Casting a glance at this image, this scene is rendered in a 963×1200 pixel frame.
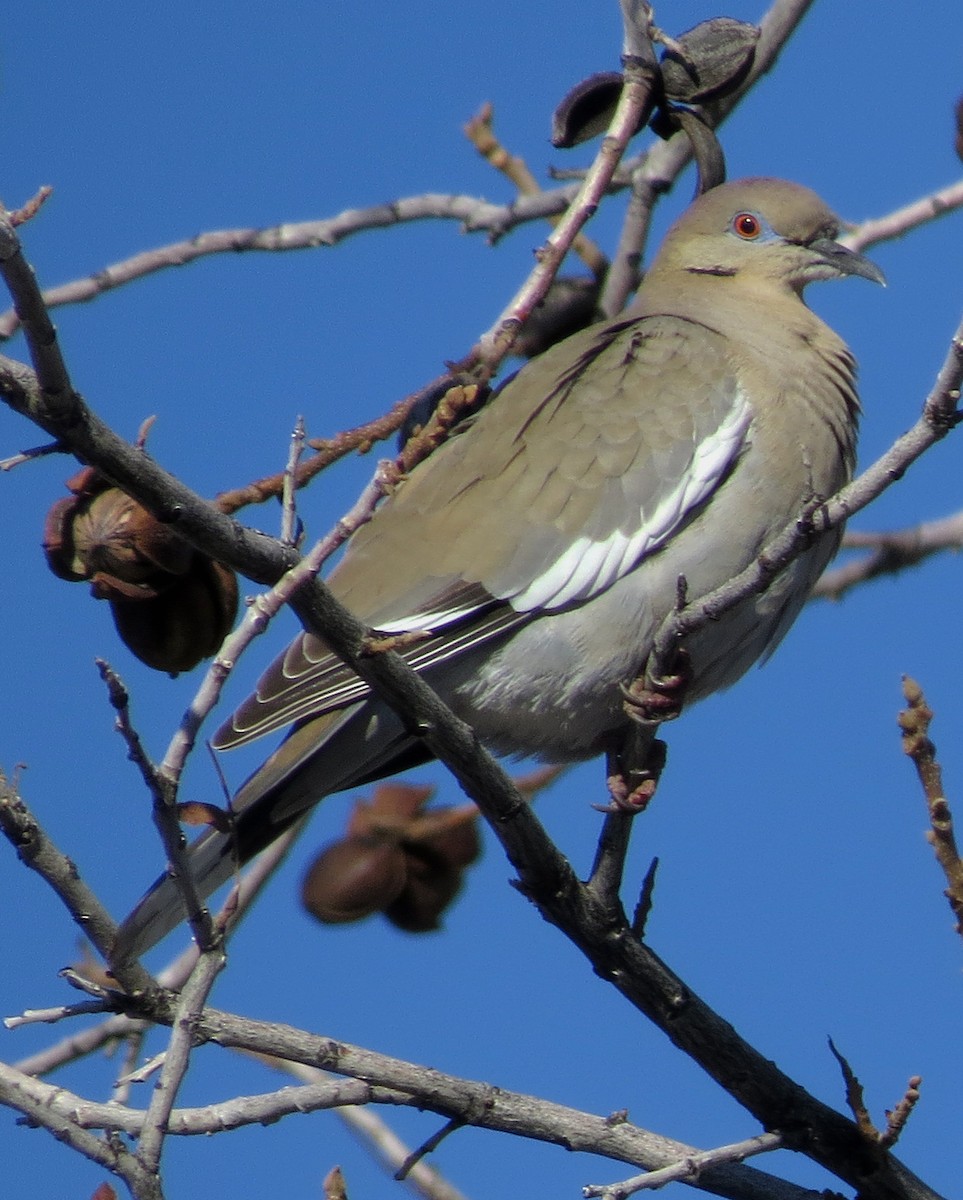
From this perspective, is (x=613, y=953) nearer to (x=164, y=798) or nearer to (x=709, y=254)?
(x=164, y=798)

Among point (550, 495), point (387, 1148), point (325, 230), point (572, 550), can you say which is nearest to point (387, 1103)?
point (387, 1148)

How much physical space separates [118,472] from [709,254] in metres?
2.64

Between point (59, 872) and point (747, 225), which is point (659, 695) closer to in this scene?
point (59, 872)

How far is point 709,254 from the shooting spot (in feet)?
14.0

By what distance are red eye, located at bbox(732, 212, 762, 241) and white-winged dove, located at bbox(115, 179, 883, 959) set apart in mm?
529

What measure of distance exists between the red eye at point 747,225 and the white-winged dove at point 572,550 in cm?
53

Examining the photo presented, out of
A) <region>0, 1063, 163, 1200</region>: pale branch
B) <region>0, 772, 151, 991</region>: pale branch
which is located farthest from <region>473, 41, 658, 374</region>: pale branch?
<region>0, 1063, 163, 1200</region>: pale branch

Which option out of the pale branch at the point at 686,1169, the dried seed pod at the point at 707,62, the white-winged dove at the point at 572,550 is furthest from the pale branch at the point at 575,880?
the dried seed pod at the point at 707,62

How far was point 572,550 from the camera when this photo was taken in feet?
11.1

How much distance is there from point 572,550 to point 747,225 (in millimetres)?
1291

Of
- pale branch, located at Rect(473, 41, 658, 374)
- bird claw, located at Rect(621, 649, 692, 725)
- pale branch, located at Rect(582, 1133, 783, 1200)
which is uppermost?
pale branch, located at Rect(473, 41, 658, 374)

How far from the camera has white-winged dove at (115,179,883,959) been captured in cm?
327

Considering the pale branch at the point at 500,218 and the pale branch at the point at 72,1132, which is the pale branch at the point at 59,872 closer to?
the pale branch at the point at 72,1132

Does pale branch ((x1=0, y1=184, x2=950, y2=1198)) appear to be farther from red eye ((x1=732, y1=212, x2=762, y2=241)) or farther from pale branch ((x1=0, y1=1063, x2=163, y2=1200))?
red eye ((x1=732, y1=212, x2=762, y2=241))
